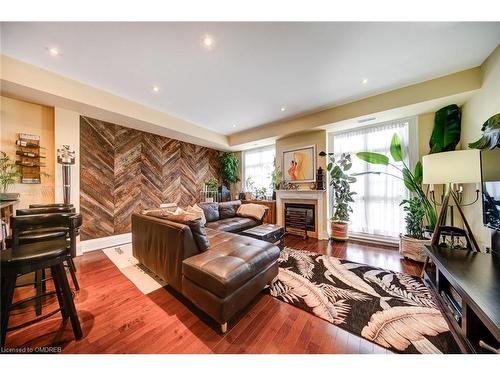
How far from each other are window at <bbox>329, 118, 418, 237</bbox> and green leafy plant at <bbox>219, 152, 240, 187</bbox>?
3.22 metres

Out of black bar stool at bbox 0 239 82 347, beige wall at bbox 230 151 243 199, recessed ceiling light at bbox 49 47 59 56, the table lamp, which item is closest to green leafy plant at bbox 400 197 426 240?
Result: the table lamp

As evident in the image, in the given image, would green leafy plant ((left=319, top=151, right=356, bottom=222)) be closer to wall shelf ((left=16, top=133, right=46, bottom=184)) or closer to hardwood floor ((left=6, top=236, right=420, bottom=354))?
hardwood floor ((left=6, top=236, right=420, bottom=354))

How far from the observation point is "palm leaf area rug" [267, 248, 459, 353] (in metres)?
1.29

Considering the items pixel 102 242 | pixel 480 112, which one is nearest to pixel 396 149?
pixel 480 112

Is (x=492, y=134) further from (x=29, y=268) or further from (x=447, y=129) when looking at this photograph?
(x=29, y=268)

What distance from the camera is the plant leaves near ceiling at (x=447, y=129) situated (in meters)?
2.64

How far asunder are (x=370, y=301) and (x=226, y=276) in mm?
1516

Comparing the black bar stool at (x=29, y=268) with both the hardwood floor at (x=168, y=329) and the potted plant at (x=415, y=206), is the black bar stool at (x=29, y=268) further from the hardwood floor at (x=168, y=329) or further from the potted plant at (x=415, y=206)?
the potted plant at (x=415, y=206)


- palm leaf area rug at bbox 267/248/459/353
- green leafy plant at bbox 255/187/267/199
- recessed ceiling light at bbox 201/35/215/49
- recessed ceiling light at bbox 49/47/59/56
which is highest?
recessed ceiling light at bbox 49/47/59/56

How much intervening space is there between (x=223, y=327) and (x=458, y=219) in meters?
3.97

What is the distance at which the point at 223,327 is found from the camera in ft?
4.36

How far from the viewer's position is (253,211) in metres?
3.76

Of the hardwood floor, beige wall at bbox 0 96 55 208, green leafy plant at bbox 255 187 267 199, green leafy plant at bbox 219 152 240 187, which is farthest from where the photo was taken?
green leafy plant at bbox 219 152 240 187
